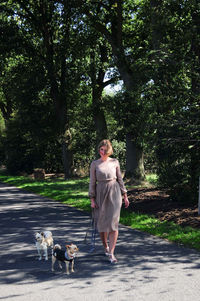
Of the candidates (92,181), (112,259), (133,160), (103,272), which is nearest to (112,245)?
(112,259)

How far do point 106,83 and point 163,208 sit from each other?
46.9 ft

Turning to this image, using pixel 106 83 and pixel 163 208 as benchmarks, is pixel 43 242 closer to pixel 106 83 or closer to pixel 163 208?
pixel 163 208

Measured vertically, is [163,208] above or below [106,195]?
below

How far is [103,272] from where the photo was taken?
219 inches

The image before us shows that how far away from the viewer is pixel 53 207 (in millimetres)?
12398

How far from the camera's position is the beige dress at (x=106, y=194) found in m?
6.29

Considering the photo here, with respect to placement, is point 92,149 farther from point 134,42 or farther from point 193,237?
point 193,237

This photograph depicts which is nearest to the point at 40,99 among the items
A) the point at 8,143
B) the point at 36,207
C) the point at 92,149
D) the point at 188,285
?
the point at 92,149

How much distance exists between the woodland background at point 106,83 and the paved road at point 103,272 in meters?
3.48

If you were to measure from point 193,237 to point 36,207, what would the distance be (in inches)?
248

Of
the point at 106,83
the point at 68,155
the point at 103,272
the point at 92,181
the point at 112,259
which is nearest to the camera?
the point at 103,272

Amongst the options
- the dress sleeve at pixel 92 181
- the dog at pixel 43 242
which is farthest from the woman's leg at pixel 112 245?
the dog at pixel 43 242

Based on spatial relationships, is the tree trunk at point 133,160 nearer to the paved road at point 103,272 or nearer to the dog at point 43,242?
the paved road at point 103,272

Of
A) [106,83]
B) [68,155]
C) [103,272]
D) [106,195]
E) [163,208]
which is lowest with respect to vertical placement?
[103,272]
